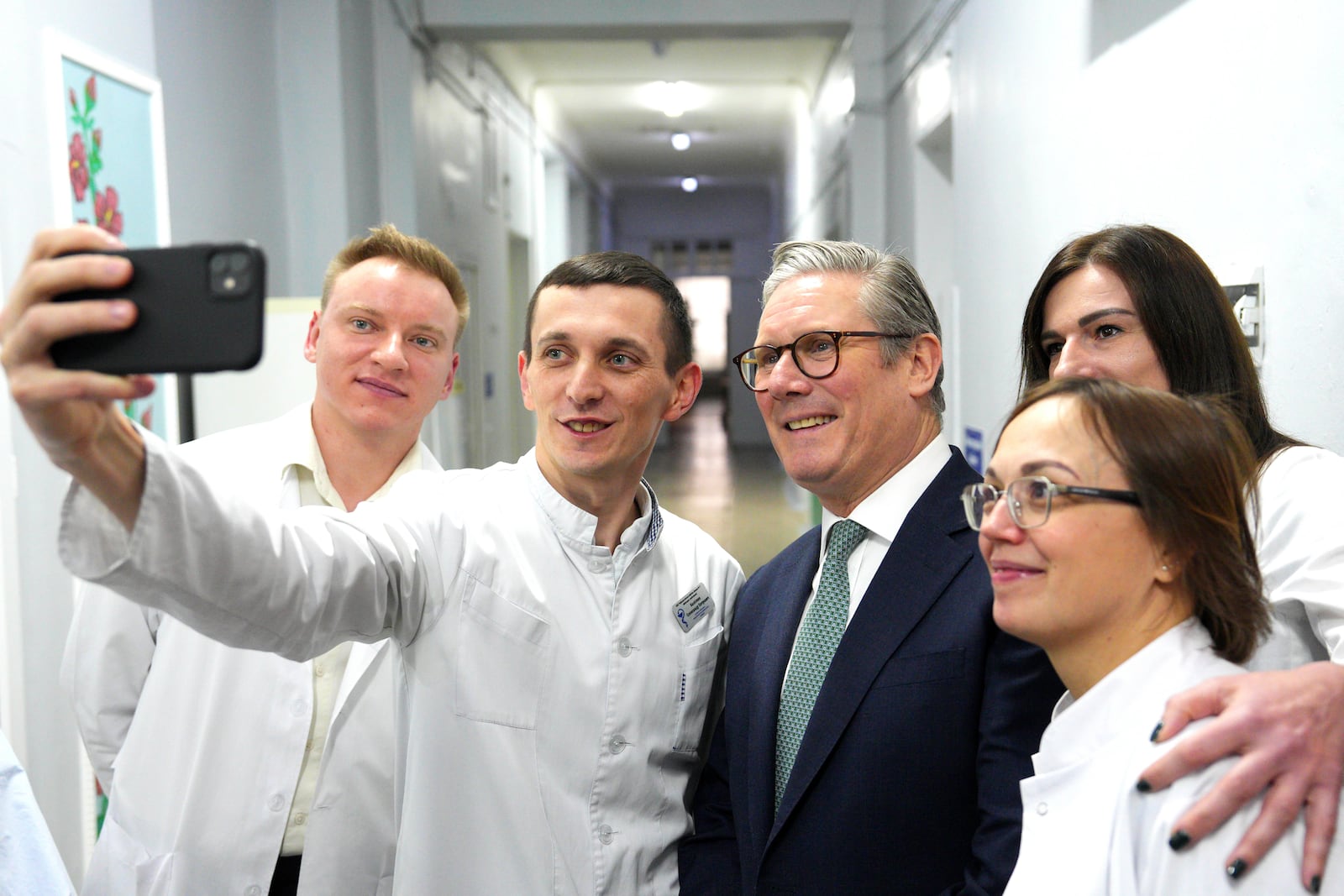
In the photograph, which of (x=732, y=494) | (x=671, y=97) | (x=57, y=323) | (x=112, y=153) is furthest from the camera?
(x=732, y=494)

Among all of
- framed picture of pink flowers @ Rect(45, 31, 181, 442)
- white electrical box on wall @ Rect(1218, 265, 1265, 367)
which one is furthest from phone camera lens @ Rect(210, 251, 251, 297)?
framed picture of pink flowers @ Rect(45, 31, 181, 442)

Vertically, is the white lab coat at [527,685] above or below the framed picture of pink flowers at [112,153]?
below

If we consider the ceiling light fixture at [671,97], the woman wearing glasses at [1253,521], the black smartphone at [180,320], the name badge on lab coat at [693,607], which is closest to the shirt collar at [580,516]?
the name badge on lab coat at [693,607]

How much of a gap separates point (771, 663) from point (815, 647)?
8cm

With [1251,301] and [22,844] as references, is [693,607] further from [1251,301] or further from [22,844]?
[1251,301]

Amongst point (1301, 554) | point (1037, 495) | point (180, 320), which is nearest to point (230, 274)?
point (180, 320)

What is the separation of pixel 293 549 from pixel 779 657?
2.50ft

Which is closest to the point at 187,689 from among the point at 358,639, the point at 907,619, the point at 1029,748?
the point at 358,639

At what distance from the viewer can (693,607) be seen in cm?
179

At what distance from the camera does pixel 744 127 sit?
505 inches

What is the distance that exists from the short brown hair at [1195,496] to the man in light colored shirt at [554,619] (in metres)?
0.81

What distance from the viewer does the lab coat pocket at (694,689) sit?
1.71m

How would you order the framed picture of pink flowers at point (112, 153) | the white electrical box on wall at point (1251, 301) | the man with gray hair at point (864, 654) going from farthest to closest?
the framed picture of pink flowers at point (112, 153), the white electrical box on wall at point (1251, 301), the man with gray hair at point (864, 654)

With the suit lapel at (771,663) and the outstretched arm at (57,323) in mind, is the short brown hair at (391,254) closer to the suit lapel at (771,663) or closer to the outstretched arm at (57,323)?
the suit lapel at (771,663)
